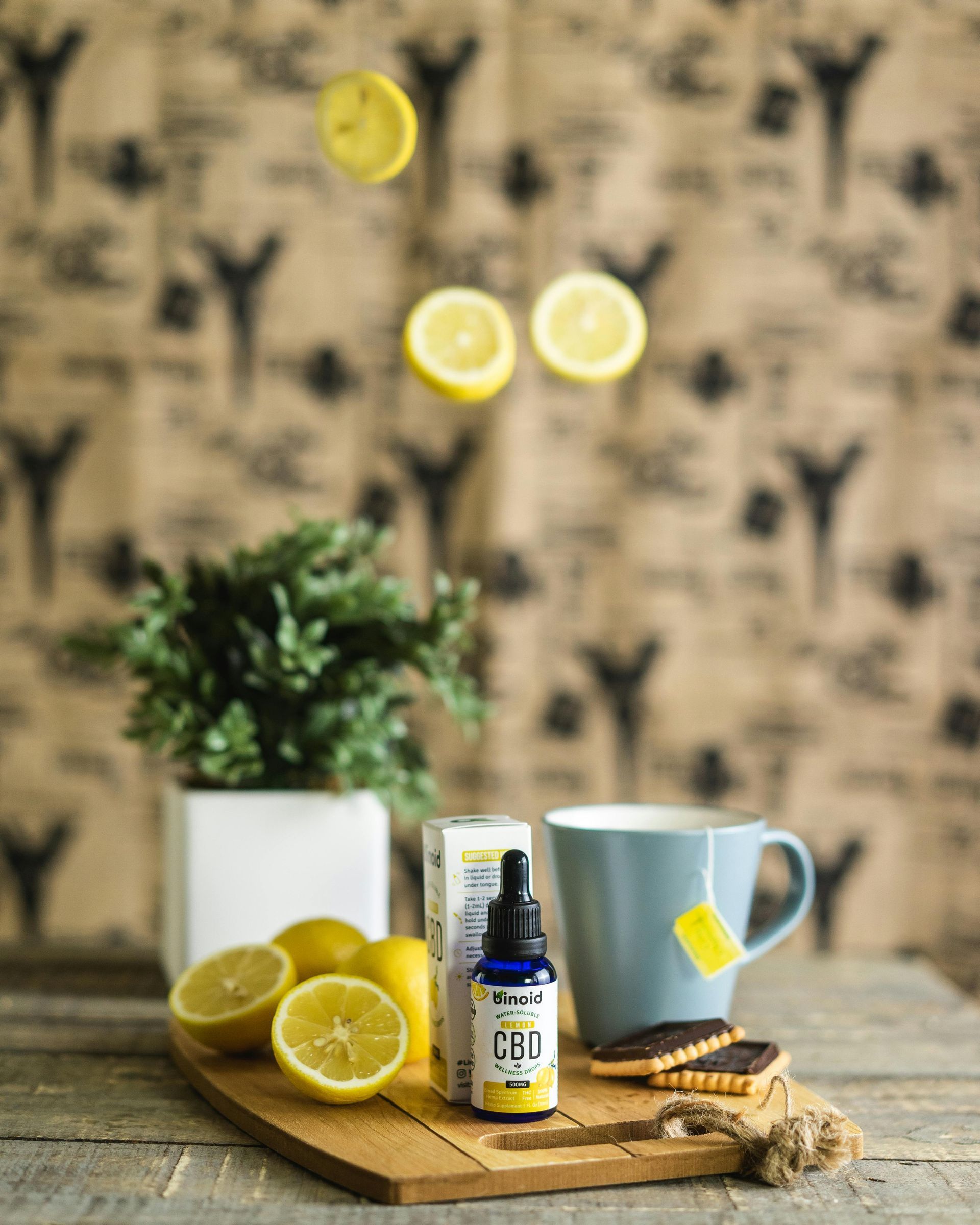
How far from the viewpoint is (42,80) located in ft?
4.85

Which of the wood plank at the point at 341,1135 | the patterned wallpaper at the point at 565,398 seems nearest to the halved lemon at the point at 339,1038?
the wood plank at the point at 341,1135

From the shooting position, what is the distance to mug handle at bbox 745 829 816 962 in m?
0.75

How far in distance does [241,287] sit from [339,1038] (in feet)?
3.63

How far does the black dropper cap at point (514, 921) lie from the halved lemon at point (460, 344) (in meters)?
0.41

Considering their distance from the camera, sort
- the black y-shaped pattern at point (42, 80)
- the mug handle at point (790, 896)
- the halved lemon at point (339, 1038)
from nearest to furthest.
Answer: the halved lemon at point (339, 1038), the mug handle at point (790, 896), the black y-shaped pattern at point (42, 80)

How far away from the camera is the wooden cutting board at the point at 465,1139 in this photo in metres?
0.55

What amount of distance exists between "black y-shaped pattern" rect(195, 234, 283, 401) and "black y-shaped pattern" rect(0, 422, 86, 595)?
0.22m

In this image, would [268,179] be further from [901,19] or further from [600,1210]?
[600,1210]

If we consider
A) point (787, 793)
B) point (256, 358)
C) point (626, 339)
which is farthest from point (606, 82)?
point (787, 793)

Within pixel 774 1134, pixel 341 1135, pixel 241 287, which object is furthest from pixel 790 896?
pixel 241 287

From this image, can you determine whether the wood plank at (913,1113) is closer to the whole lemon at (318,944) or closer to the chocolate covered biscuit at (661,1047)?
the chocolate covered biscuit at (661,1047)

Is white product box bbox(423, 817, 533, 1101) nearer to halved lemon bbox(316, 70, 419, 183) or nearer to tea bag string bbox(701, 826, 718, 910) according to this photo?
tea bag string bbox(701, 826, 718, 910)

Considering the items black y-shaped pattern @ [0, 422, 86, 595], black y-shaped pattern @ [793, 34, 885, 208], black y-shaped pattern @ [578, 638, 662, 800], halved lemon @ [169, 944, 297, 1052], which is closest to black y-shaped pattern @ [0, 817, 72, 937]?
black y-shaped pattern @ [0, 422, 86, 595]

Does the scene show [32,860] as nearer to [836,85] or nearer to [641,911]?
[641,911]
